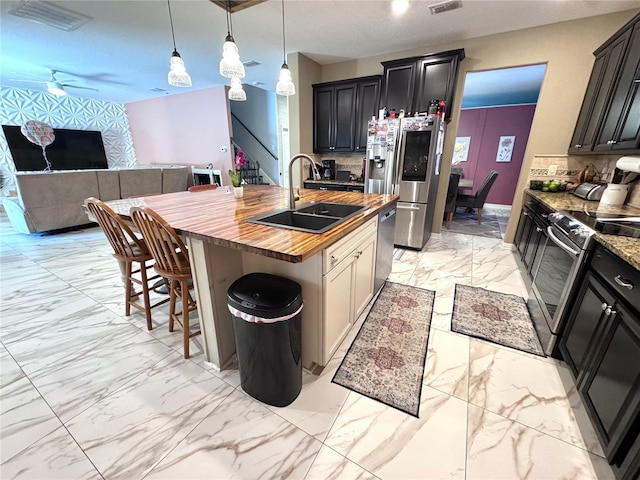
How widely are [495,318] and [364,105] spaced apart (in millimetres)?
3408

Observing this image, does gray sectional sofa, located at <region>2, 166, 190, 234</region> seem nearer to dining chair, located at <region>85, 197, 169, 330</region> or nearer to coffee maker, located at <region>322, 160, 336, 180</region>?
dining chair, located at <region>85, 197, 169, 330</region>

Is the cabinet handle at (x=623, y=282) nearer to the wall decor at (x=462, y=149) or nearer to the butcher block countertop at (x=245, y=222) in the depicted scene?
the butcher block countertop at (x=245, y=222)

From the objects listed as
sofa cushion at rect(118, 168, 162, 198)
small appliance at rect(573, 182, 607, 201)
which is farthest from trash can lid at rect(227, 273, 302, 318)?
sofa cushion at rect(118, 168, 162, 198)

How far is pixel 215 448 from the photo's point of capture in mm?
1189

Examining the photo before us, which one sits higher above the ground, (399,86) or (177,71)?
(399,86)

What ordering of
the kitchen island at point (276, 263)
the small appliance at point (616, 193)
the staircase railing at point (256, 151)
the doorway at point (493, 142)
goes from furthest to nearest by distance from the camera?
the staircase railing at point (256, 151)
the doorway at point (493, 142)
the small appliance at point (616, 193)
the kitchen island at point (276, 263)

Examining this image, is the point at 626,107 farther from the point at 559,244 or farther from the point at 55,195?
the point at 55,195

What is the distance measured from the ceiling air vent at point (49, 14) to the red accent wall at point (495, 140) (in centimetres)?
730

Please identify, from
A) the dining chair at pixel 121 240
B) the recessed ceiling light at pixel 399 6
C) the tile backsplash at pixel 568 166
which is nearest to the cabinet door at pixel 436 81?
the recessed ceiling light at pixel 399 6

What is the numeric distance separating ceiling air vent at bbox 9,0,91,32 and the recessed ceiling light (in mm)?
3417

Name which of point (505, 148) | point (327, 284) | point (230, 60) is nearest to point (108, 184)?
point (230, 60)

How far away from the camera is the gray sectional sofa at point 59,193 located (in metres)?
3.73

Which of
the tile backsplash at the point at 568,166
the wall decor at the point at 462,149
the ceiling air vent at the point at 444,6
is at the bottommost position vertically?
the tile backsplash at the point at 568,166

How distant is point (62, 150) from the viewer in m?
6.72
